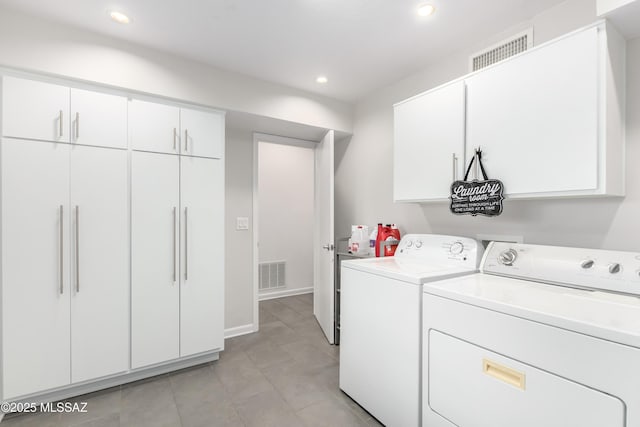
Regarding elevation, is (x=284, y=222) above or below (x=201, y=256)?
above

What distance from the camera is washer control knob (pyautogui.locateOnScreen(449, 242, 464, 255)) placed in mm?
1852

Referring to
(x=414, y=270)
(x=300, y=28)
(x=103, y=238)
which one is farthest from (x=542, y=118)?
(x=103, y=238)

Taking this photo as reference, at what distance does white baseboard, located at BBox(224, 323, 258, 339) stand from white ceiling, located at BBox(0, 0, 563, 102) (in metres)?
2.50

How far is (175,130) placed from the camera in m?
2.23

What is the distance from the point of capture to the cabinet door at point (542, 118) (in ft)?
4.27

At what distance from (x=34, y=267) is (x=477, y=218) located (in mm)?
2898

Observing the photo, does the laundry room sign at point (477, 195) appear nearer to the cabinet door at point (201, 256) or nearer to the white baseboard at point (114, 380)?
the cabinet door at point (201, 256)

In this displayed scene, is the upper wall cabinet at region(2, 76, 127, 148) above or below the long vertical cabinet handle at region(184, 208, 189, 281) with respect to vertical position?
above

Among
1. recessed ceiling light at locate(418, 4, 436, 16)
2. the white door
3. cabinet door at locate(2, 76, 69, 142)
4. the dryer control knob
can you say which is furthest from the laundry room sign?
cabinet door at locate(2, 76, 69, 142)

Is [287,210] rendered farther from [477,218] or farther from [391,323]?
[391,323]

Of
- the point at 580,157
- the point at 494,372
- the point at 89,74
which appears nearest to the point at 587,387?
the point at 494,372

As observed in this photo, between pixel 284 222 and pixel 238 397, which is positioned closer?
pixel 238 397

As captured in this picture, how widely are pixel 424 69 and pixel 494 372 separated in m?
2.27

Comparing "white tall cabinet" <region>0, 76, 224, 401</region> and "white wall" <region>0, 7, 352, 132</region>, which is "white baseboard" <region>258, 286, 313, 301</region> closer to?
"white tall cabinet" <region>0, 76, 224, 401</region>
